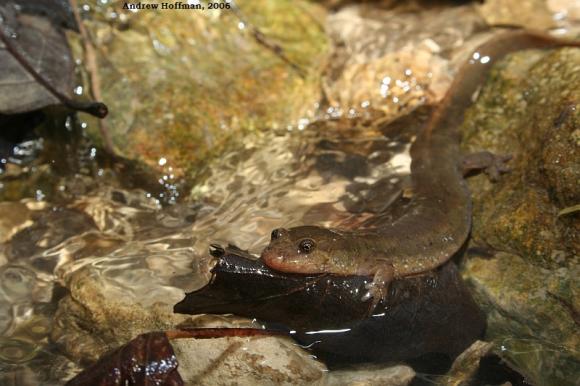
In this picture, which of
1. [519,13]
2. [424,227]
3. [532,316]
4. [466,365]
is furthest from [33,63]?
[519,13]

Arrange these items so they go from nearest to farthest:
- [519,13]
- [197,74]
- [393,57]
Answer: [197,74] → [393,57] → [519,13]

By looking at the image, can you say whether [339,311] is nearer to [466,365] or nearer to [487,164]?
[466,365]

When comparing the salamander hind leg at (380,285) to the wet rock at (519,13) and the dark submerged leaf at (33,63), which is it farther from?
the wet rock at (519,13)

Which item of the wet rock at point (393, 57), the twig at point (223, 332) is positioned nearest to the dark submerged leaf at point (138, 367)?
the twig at point (223, 332)

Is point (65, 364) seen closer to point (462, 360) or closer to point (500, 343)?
point (462, 360)

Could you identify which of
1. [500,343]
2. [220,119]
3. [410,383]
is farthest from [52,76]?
[500,343]

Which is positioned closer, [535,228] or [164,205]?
[535,228]

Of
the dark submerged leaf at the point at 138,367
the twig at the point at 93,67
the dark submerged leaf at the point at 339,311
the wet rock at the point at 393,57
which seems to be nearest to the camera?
the dark submerged leaf at the point at 138,367
